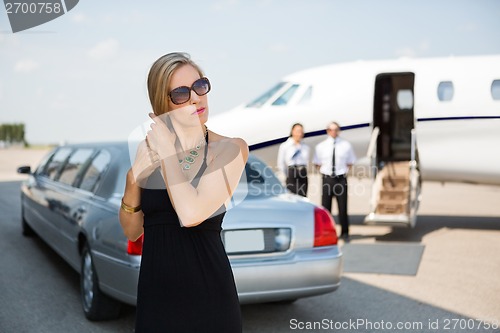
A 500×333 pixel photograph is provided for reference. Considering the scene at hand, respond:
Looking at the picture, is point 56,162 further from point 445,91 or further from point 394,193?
point 445,91

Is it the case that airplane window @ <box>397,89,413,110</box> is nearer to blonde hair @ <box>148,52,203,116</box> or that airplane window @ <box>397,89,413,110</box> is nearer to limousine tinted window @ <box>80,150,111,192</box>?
limousine tinted window @ <box>80,150,111,192</box>

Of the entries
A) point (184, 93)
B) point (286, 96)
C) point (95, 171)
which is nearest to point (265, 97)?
point (286, 96)

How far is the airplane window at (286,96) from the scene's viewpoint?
1050 centimetres

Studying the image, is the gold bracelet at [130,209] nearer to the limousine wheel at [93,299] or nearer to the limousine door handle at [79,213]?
the limousine wheel at [93,299]

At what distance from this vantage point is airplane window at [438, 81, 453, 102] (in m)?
9.91

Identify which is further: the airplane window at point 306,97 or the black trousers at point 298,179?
the airplane window at point 306,97

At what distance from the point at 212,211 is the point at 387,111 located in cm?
1172

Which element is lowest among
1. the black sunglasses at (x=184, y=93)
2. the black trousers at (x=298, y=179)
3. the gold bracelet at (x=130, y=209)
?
the black trousers at (x=298, y=179)

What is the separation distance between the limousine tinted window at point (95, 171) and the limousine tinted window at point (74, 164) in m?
0.28

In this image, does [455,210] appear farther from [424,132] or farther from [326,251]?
[326,251]

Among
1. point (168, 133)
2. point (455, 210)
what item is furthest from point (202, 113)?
point (455, 210)

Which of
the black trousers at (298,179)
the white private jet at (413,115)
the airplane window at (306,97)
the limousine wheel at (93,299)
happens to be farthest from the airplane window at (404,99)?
the limousine wheel at (93,299)

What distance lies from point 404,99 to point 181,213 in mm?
11781

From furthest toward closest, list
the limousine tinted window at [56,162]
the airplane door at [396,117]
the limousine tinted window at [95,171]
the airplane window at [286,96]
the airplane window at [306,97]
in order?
the airplane door at [396,117], the airplane window at [286,96], the airplane window at [306,97], the limousine tinted window at [56,162], the limousine tinted window at [95,171]
